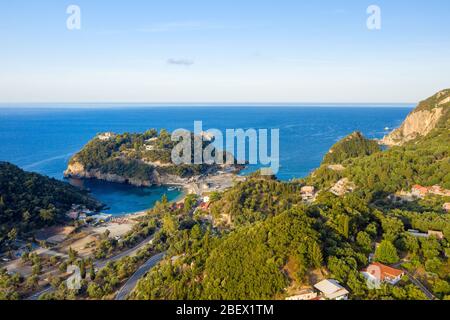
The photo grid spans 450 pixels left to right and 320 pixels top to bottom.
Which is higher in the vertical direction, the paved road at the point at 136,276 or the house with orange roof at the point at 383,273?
the house with orange roof at the point at 383,273

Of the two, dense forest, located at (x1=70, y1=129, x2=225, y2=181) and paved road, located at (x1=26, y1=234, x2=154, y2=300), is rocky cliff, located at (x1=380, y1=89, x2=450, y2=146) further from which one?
paved road, located at (x1=26, y1=234, x2=154, y2=300)

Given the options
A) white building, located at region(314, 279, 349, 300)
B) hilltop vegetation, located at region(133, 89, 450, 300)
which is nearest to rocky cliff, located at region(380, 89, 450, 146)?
hilltop vegetation, located at region(133, 89, 450, 300)

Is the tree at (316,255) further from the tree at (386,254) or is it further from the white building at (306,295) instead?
the tree at (386,254)

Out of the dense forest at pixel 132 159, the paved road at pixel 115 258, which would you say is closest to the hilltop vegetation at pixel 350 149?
the dense forest at pixel 132 159

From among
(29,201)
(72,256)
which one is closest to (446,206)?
(72,256)

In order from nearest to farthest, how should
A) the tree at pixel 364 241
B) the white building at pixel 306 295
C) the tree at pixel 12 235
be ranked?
the white building at pixel 306 295 < the tree at pixel 364 241 < the tree at pixel 12 235

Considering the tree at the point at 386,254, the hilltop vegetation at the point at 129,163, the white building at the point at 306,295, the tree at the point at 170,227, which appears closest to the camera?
the white building at the point at 306,295
